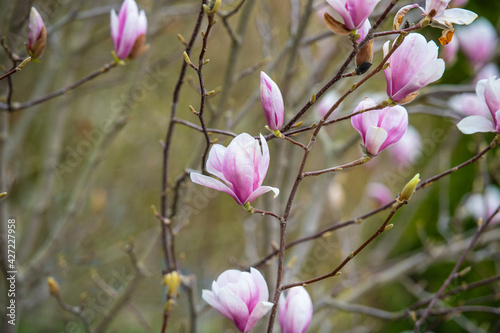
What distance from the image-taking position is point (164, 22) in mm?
1804

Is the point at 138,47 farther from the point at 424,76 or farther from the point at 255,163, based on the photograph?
the point at 424,76

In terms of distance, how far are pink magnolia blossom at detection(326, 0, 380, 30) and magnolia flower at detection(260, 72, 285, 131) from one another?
131mm

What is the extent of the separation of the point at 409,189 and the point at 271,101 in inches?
9.3

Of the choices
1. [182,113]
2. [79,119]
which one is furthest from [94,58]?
[182,113]

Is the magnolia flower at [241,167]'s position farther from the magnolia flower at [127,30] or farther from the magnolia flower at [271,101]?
the magnolia flower at [127,30]

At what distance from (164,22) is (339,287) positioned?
120 centimetres

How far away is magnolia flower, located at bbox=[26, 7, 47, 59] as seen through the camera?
2.68 feet

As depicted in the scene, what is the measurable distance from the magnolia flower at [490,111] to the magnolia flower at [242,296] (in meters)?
0.39

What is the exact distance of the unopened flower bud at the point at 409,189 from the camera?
2.13 feet

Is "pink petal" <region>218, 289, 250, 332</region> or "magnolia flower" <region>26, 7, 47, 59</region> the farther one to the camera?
"magnolia flower" <region>26, 7, 47, 59</region>

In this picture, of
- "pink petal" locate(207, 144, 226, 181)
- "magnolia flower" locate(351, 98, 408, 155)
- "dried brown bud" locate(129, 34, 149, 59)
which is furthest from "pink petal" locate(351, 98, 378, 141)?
"dried brown bud" locate(129, 34, 149, 59)

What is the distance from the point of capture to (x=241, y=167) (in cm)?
61

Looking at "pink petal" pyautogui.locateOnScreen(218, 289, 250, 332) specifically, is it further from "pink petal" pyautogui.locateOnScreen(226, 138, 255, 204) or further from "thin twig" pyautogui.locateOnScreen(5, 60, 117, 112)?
"thin twig" pyautogui.locateOnScreen(5, 60, 117, 112)

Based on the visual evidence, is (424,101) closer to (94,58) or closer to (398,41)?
(398,41)
